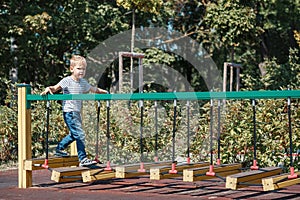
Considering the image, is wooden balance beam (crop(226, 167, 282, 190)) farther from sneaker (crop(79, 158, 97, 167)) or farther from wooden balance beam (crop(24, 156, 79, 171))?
wooden balance beam (crop(24, 156, 79, 171))

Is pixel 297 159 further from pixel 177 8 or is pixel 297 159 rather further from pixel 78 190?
pixel 177 8

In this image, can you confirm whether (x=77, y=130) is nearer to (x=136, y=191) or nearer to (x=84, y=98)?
(x=84, y=98)

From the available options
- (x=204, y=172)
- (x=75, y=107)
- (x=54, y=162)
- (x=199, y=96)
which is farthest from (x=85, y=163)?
(x=199, y=96)

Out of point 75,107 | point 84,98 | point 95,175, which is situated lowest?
point 95,175

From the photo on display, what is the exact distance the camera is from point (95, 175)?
656 cm

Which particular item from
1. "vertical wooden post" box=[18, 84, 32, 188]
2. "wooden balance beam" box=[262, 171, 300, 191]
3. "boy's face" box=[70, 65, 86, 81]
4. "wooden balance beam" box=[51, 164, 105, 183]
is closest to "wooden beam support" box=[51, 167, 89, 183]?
"wooden balance beam" box=[51, 164, 105, 183]

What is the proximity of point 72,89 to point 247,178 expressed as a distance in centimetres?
264

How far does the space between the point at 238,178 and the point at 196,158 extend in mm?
3728

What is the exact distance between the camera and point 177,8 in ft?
80.5

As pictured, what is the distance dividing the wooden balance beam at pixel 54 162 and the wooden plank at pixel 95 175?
69 centimetres

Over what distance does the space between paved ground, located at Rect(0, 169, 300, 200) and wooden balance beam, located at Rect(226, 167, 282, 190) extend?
296 millimetres

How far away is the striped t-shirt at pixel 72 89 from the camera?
282 inches

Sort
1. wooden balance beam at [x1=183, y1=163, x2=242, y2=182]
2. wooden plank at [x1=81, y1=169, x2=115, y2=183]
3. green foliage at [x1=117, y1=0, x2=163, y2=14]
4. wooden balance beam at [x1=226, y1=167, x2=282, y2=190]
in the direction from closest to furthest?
wooden balance beam at [x1=226, y1=167, x2=282, y2=190]
wooden balance beam at [x1=183, y1=163, x2=242, y2=182]
wooden plank at [x1=81, y1=169, x2=115, y2=183]
green foliage at [x1=117, y1=0, x2=163, y2=14]

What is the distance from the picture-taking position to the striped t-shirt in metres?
7.16
